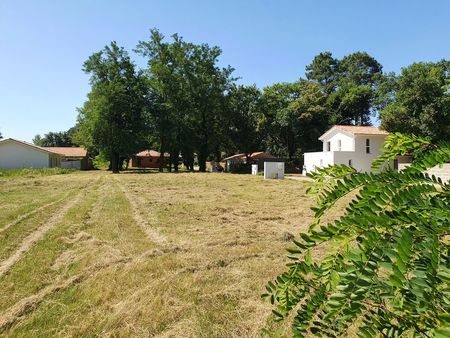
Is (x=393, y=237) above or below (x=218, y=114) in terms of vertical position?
below

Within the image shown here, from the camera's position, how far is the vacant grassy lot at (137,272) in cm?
400

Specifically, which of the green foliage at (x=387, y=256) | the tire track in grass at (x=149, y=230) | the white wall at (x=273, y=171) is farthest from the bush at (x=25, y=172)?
the green foliage at (x=387, y=256)

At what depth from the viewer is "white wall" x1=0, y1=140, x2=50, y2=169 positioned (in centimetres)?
4929

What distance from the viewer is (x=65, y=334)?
12.4ft

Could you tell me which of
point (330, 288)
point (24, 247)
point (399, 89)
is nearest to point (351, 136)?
point (399, 89)

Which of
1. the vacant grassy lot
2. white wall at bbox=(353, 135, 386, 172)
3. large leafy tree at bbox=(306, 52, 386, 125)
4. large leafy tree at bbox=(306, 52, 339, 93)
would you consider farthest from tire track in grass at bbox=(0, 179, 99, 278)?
large leafy tree at bbox=(306, 52, 339, 93)

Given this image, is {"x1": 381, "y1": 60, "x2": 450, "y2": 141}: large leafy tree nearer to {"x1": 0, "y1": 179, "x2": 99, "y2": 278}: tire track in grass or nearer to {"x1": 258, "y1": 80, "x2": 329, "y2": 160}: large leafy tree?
{"x1": 258, "y1": 80, "x2": 329, "y2": 160}: large leafy tree

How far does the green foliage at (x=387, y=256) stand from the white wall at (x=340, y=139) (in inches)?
1404

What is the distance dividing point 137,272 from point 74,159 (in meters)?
65.4

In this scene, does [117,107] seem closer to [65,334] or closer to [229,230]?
[229,230]

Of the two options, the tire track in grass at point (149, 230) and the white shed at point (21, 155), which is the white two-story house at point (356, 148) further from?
the white shed at point (21, 155)

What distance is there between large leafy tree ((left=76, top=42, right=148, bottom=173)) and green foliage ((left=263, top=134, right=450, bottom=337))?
46.0 metres

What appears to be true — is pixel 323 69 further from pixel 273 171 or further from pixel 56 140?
pixel 56 140

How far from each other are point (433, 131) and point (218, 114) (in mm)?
27885
